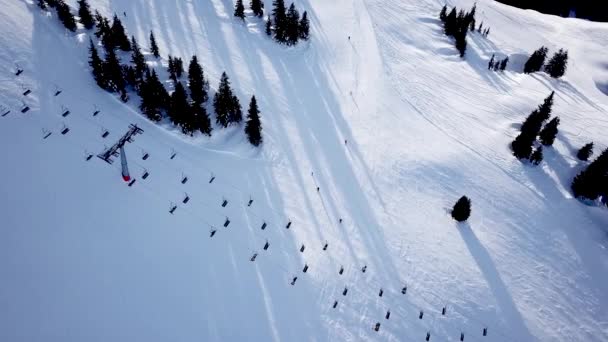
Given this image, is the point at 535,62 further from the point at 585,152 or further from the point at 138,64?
the point at 138,64

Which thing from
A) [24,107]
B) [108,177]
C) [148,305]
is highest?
[24,107]

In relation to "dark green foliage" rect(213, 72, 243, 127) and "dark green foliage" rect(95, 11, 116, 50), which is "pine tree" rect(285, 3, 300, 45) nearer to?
"dark green foliage" rect(213, 72, 243, 127)

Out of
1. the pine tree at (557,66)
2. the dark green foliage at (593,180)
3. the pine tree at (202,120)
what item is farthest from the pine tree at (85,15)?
the pine tree at (557,66)

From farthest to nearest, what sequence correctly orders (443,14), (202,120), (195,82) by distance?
(443,14) → (195,82) → (202,120)

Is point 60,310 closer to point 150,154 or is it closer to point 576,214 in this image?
point 150,154

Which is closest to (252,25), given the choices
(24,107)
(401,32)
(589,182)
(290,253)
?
(401,32)

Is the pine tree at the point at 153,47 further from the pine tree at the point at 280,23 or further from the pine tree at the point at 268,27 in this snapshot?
the pine tree at the point at 280,23

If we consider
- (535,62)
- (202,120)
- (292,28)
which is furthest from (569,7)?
(202,120)
